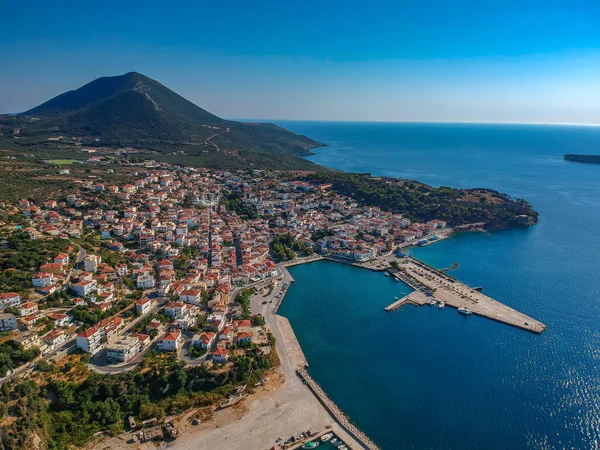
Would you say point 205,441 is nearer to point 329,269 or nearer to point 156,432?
point 156,432

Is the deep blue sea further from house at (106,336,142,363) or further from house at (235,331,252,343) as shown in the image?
house at (106,336,142,363)

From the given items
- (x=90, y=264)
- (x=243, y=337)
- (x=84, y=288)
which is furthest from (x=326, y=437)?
(x=90, y=264)

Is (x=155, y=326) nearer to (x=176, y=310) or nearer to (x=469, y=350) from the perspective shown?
(x=176, y=310)

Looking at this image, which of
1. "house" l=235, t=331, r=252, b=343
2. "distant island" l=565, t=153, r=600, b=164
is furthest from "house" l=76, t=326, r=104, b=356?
"distant island" l=565, t=153, r=600, b=164

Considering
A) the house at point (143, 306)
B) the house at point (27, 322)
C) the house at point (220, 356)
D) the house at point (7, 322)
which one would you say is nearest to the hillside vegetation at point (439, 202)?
the house at point (143, 306)

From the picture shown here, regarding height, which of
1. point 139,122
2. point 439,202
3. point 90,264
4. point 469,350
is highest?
point 139,122

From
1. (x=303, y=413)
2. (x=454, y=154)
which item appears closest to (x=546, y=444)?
(x=303, y=413)
